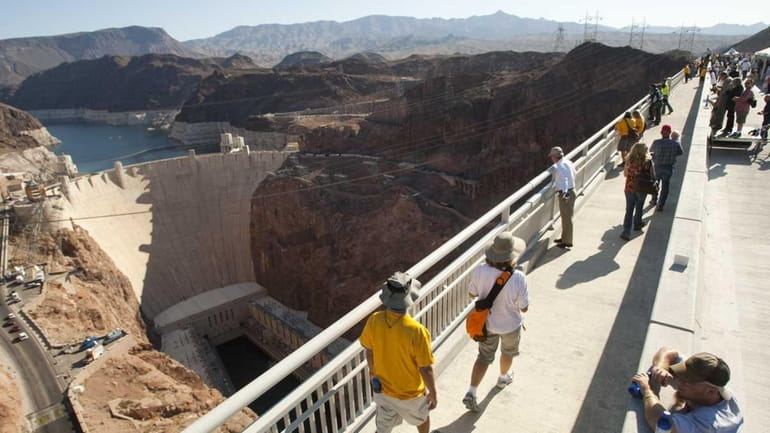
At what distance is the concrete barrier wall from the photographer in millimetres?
29531

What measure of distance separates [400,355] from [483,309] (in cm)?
92

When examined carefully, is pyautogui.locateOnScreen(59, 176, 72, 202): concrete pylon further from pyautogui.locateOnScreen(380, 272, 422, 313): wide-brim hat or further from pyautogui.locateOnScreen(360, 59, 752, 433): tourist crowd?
pyautogui.locateOnScreen(380, 272, 422, 313): wide-brim hat

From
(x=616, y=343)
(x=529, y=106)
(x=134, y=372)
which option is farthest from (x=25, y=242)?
(x=529, y=106)

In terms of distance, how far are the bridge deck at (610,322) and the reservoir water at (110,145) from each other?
245 feet

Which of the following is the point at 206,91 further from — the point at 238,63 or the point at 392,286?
the point at 392,286

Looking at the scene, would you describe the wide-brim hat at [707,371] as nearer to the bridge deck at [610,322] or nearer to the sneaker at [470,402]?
the bridge deck at [610,322]

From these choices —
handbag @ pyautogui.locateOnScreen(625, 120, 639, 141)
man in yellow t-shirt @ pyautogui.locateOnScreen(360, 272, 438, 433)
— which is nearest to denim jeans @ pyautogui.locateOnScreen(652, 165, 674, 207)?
handbag @ pyautogui.locateOnScreen(625, 120, 639, 141)

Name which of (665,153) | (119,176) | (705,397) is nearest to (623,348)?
(705,397)

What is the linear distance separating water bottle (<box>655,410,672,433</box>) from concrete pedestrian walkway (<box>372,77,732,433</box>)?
1.14 metres

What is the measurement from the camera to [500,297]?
343 cm

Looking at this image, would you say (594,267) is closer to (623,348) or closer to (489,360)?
(623,348)

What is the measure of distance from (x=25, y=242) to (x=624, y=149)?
1227 inches

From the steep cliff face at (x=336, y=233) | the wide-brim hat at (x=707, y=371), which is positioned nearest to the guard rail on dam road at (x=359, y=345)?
the wide-brim hat at (x=707, y=371)

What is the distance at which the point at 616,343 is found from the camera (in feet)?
14.9
